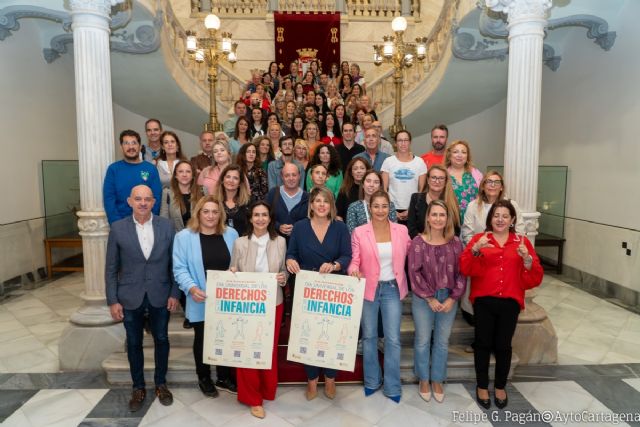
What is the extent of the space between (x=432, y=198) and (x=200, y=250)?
2.32 m

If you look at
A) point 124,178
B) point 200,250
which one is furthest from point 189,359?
point 124,178

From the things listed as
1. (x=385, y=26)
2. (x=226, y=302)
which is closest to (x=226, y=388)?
(x=226, y=302)

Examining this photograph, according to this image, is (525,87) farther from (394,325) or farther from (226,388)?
(226,388)

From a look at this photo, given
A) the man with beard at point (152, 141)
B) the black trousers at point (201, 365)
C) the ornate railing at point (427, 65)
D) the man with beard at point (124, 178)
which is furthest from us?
the ornate railing at point (427, 65)

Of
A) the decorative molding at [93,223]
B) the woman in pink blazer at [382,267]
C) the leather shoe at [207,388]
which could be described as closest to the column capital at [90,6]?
the decorative molding at [93,223]

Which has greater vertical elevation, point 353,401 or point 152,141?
point 152,141

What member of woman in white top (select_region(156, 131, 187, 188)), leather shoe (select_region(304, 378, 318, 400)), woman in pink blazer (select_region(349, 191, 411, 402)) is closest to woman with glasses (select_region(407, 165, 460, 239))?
woman in pink blazer (select_region(349, 191, 411, 402))

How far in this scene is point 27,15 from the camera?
680cm

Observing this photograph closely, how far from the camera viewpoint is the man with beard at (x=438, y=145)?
5.11 meters

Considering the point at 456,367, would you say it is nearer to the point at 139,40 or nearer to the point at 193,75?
the point at 139,40

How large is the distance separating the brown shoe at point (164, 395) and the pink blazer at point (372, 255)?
208 cm

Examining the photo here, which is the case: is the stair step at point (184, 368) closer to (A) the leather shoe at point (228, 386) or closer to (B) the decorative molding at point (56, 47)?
(A) the leather shoe at point (228, 386)

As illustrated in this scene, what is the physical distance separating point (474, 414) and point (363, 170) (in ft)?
8.39

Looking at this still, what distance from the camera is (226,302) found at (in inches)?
148
